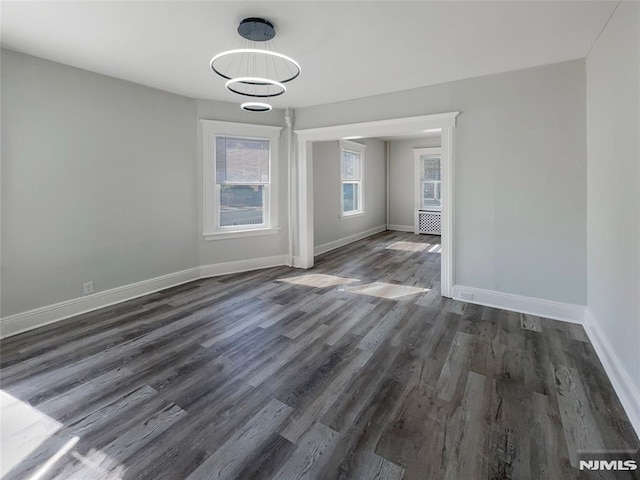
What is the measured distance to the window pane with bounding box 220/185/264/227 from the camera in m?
5.08

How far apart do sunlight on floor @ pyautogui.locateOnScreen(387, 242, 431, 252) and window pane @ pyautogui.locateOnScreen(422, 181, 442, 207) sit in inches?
80.6

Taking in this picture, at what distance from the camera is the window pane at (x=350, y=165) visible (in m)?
7.60

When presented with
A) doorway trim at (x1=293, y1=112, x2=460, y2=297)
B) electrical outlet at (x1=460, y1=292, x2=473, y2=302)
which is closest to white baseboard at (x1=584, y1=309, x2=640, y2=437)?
electrical outlet at (x1=460, y1=292, x2=473, y2=302)

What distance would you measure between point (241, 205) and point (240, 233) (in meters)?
0.47

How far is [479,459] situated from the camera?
161 cm

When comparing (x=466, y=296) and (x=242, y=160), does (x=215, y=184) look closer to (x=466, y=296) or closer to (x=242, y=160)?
(x=242, y=160)

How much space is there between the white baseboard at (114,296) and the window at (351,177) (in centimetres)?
279

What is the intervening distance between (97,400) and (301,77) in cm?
368

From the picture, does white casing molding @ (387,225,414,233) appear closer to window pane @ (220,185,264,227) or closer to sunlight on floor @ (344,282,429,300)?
sunlight on floor @ (344,282,429,300)

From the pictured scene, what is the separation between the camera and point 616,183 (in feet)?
7.46

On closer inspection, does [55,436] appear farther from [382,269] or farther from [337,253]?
[337,253]

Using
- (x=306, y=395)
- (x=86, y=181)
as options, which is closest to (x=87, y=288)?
(x=86, y=181)

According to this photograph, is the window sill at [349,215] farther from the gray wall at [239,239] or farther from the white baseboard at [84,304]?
the white baseboard at [84,304]

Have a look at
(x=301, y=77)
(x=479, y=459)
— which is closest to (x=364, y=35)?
(x=301, y=77)
